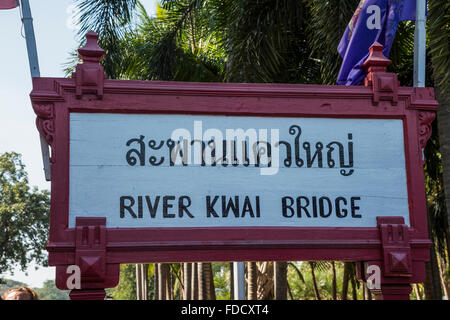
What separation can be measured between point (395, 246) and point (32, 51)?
3163mm

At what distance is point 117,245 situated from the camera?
4293 mm

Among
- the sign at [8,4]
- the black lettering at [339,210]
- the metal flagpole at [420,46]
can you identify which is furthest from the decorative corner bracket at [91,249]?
the metal flagpole at [420,46]

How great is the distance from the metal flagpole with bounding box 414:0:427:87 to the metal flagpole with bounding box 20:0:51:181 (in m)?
3.03

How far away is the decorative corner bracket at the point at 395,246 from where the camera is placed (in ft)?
14.6

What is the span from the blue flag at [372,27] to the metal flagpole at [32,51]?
2.71 meters

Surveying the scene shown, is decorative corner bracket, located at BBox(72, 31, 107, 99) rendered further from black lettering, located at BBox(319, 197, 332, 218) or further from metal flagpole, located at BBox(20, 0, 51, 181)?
black lettering, located at BBox(319, 197, 332, 218)

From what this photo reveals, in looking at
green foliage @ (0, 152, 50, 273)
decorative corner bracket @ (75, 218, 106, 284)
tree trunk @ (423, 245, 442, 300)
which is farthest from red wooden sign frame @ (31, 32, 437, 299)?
green foliage @ (0, 152, 50, 273)

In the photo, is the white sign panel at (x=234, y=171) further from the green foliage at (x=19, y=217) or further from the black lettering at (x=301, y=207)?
the green foliage at (x=19, y=217)

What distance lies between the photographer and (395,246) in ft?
14.8

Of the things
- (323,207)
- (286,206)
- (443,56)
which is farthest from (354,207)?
(443,56)

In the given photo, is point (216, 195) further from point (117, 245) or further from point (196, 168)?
point (117, 245)

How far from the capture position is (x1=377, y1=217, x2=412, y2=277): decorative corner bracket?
4449 mm

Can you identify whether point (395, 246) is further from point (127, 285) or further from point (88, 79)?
point (127, 285)
